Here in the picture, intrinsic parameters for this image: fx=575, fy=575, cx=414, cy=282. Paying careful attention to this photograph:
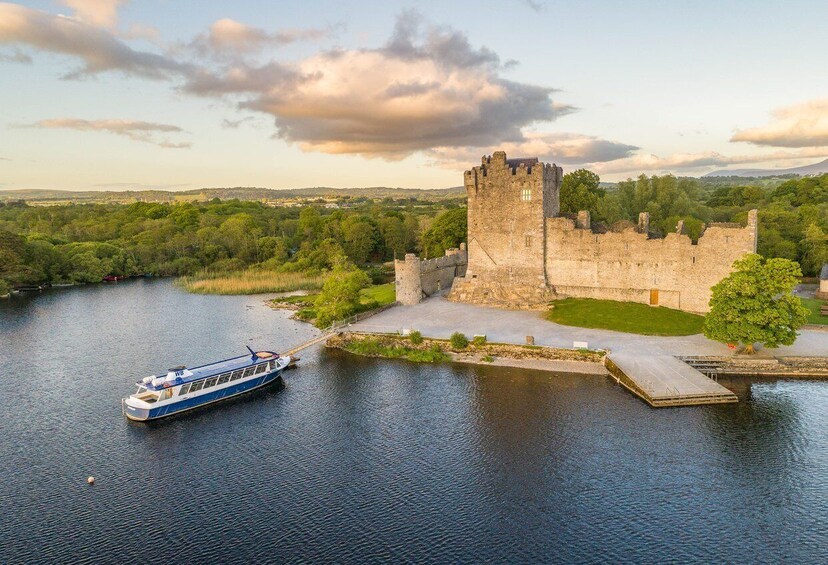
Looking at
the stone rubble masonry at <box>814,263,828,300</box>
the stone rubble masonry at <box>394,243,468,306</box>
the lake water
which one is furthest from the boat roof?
the stone rubble masonry at <box>814,263,828,300</box>

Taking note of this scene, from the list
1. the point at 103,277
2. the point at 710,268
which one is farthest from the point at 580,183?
the point at 103,277

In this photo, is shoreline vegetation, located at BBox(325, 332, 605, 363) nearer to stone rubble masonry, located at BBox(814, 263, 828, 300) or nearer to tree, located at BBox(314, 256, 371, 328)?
tree, located at BBox(314, 256, 371, 328)

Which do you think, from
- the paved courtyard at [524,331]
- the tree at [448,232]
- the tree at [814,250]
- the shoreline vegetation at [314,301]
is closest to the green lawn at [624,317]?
the paved courtyard at [524,331]

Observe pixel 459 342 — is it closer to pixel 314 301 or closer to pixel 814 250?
pixel 314 301

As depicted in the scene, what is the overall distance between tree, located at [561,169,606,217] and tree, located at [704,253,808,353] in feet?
82.0

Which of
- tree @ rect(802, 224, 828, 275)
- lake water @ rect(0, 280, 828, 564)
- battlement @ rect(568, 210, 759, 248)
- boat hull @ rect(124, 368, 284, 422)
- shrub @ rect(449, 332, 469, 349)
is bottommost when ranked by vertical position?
lake water @ rect(0, 280, 828, 564)

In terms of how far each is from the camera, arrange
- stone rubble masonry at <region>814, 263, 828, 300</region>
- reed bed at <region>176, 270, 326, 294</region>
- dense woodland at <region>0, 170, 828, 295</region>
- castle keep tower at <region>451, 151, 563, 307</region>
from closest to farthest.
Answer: stone rubble masonry at <region>814, 263, 828, 300</region> < castle keep tower at <region>451, 151, 563, 307</region> < dense woodland at <region>0, 170, 828, 295</region> < reed bed at <region>176, 270, 326, 294</region>

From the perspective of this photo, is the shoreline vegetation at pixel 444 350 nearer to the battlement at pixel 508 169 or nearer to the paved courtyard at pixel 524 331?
the paved courtyard at pixel 524 331

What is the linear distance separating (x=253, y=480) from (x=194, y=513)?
269 centimetres

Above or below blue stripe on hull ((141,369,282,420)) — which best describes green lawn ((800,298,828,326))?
above

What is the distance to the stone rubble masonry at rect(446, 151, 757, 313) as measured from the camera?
142ft

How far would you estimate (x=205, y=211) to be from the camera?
136m

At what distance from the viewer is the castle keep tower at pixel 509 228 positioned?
47.5m

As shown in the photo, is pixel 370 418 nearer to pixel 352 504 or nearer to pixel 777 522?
pixel 352 504
